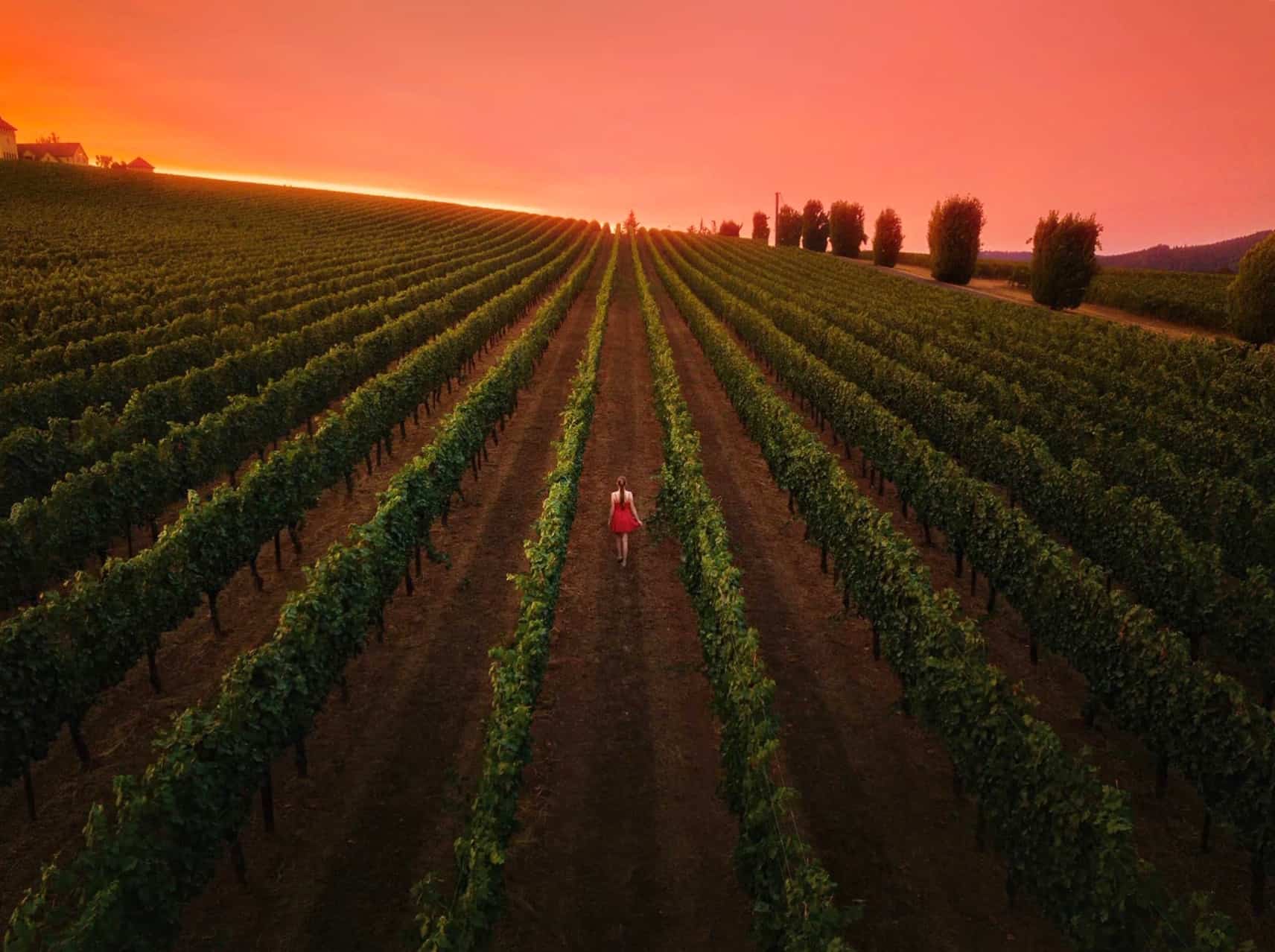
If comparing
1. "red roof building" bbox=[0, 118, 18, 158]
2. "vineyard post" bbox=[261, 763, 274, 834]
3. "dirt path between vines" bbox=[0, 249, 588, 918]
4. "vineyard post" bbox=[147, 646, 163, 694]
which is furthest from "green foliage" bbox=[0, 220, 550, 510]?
"red roof building" bbox=[0, 118, 18, 158]

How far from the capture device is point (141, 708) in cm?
1166

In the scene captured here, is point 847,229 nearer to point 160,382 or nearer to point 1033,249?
point 1033,249

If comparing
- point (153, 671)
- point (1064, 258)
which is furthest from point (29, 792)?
point (1064, 258)

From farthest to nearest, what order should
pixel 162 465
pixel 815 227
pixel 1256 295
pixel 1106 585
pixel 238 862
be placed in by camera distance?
pixel 815 227 < pixel 1256 295 < pixel 162 465 < pixel 1106 585 < pixel 238 862

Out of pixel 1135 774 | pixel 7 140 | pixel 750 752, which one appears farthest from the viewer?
pixel 7 140

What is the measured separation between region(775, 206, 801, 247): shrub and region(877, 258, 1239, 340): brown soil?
32959 mm

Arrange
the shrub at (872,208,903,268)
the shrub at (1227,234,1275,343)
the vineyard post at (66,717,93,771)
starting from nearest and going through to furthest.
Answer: the vineyard post at (66,717,93,771) → the shrub at (1227,234,1275,343) → the shrub at (872,208,903,268)

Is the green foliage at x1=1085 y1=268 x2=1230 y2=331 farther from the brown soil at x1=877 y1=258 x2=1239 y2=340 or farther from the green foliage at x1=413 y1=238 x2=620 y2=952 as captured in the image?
the green foliage at x1=413 y1=238 x2=620 y2=952

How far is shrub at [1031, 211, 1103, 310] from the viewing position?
1881 inches

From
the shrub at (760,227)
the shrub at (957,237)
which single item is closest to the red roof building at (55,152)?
the shrub at (760,227)

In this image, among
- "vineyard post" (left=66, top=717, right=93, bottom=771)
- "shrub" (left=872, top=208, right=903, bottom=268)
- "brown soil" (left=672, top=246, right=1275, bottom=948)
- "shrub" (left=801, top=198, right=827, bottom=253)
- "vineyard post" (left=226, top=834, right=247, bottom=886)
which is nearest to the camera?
"vineyard post" (left=226, top=834, right=247, bottom=886)

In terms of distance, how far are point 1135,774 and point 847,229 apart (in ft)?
303

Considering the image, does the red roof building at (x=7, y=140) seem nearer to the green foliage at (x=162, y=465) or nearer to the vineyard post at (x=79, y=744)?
the green foliage at (x=162, y=465)

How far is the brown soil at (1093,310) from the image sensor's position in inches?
1761
